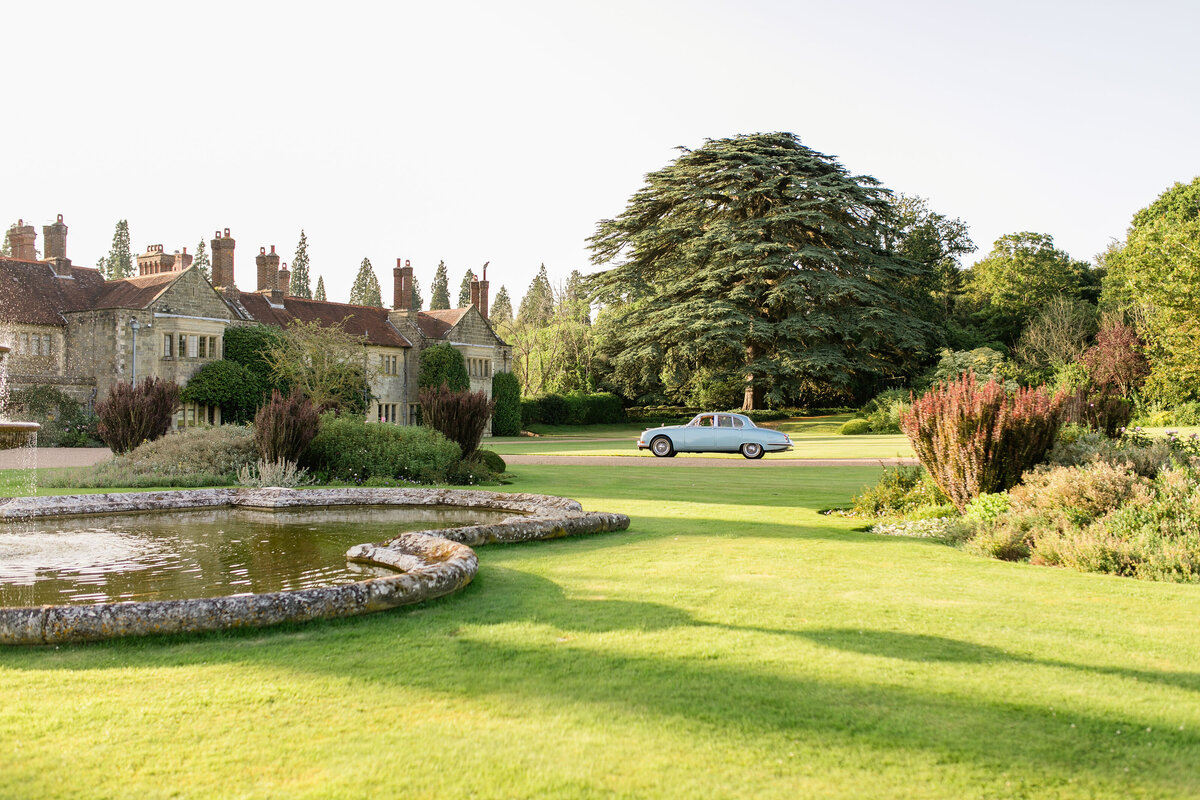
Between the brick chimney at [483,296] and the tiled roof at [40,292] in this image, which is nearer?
the tiled roof at [40,292]

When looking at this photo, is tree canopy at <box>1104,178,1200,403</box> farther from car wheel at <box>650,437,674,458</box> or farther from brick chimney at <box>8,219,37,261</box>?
brick chimney at <box>8,219,37,261</box>

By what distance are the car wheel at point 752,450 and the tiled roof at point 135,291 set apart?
80.8 feet

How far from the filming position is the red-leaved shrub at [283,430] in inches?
624

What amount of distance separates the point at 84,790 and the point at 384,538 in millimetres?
5941

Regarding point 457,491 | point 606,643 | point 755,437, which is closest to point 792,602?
point 606,643

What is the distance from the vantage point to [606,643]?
4.95 m

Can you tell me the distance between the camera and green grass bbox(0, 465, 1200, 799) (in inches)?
130

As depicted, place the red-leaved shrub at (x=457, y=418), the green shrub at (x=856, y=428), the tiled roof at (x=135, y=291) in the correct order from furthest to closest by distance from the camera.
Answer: the green shrub at (x=856, y=428), the tiled roof at (x=135, y=291), the red-leaved shrub at (x=457, y=418)

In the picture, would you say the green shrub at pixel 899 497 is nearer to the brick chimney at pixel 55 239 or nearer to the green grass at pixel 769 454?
the green grass at pixel 769 454

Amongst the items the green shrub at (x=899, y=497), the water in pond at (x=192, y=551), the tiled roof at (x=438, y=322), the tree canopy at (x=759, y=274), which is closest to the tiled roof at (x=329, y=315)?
the tiled roof at (x=438, y=322)

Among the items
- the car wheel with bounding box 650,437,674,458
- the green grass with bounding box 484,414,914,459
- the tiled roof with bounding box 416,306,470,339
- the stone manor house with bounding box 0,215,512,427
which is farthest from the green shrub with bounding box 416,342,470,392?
the car wheel with bounding box 650,437,674,458

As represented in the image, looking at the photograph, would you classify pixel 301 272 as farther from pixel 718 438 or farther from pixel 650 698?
pixel 650 698

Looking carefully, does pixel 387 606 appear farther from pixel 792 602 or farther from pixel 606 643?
pixel 792 602

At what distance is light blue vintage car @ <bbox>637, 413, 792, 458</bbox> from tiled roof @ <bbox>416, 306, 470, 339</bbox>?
2328 cm
